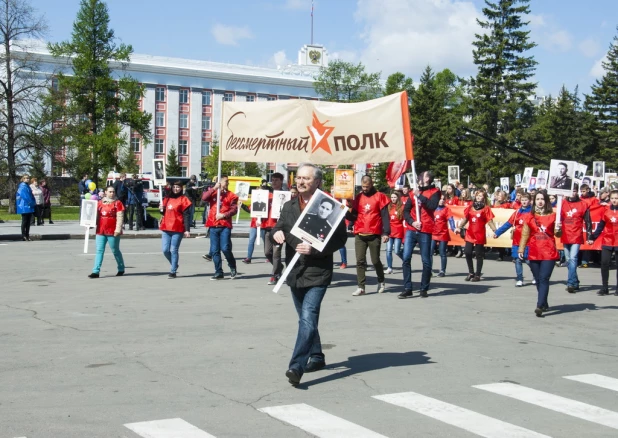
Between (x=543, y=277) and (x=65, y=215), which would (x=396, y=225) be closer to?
(x=543, y=277)

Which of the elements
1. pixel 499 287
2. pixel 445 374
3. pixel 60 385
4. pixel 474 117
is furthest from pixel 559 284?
pixel 474 117

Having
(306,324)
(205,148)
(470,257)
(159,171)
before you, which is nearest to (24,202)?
(159,171)

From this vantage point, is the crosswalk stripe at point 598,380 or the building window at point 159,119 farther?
the building window at point 159,119

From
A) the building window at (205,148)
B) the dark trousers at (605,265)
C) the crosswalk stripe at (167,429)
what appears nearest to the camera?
the crosswalk stripe at (167,429)

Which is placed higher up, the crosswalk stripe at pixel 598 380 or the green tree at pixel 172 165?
the green tree at pixel 172 165

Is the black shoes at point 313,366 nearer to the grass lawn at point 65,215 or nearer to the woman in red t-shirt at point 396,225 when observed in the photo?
the woman in red t-shirt at point 396,225

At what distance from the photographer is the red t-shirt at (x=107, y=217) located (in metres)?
15.3

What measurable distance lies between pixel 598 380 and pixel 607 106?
237 feet

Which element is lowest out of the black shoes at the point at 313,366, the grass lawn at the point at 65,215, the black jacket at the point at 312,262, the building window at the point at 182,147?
the black shoes at the point at 313,366

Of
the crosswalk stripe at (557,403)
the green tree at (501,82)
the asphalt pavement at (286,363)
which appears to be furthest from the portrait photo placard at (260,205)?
the green tree at (501,82)

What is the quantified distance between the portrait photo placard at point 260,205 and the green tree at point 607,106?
59.4 metres

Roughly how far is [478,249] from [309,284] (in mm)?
10095

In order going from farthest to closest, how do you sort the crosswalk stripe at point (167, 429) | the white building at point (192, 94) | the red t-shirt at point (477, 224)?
the white building at point (192, 94) < the red t-shirt at point (477, 224) < the crosswalk stripe at point (167, 429)

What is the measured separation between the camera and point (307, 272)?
7473 mm
